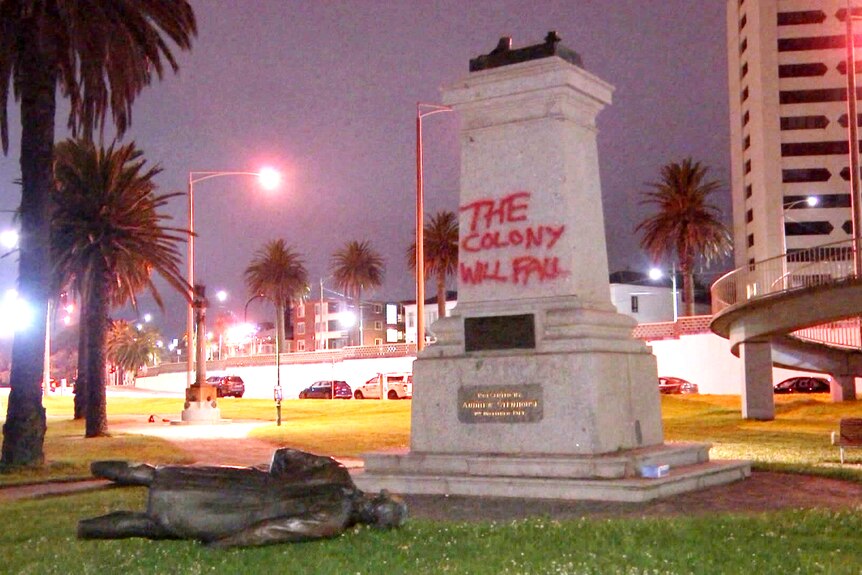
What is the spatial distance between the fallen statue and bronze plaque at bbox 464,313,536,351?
172 inches

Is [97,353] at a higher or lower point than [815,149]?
lower

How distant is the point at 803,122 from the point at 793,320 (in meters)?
67.6

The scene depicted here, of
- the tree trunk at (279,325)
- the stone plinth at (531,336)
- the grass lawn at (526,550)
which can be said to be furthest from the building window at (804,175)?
the grass lawn at (526,550)

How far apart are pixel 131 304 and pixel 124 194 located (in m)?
6.53

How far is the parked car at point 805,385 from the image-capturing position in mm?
54594

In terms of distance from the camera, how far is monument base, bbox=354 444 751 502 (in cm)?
1084

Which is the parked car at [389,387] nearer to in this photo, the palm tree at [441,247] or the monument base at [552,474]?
the palm tree at [441,247]

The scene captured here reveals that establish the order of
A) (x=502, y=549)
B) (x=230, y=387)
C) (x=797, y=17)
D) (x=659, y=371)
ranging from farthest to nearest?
(x=797, y=17)
(x=230, y=387)
(x=659, y=371)
(x=502, y=549)

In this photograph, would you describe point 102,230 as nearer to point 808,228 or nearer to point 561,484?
point 561,484

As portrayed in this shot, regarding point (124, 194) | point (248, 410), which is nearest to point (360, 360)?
point (248, 410)

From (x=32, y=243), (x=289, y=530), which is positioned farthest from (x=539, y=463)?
(x=32, y=243)

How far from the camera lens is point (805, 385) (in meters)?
55.0

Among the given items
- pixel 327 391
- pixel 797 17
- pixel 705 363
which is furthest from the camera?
pixel 797 17

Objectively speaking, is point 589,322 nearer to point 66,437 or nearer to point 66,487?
point 66,487
